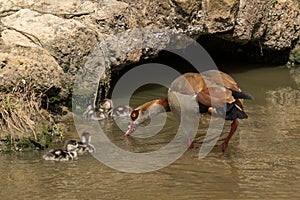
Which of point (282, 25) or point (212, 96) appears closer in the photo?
point (212, 96)

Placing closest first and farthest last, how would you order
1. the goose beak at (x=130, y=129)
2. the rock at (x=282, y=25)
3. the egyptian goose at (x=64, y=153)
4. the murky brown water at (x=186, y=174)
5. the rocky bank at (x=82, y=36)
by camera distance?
the murky brown water at (x=186, y=174) < the egyptian goose at (x=64, y=153) < the rocky bank at (x=82, y=36) < the goose beak at (x=130, y=129) < the rock at (x=282, y=25)

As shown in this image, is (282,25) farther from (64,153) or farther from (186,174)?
(64,153)

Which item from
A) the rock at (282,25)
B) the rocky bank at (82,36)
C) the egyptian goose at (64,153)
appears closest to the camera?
the egyptian goose at (64,153)

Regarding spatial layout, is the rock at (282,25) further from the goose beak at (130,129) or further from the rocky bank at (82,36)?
the goose beak at (130,129)

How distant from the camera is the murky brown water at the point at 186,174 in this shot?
19.6 ft

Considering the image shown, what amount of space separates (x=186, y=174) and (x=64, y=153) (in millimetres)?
1312

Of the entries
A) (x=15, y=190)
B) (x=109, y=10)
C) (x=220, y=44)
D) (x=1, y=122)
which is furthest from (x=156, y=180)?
(x=220, y=44)

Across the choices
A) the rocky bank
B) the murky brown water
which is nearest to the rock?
the rocky bank

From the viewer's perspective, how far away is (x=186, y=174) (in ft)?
21.5

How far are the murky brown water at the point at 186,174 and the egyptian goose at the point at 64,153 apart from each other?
60mm

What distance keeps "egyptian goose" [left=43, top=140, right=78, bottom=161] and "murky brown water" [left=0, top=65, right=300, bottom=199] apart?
6cm

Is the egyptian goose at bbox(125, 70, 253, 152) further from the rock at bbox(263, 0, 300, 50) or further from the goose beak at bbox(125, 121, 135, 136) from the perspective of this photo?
the rock at bbox(263, 0, 300, 50)

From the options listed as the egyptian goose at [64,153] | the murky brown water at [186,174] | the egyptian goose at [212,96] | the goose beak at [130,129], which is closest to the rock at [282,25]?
the murky brown water at [186,174]

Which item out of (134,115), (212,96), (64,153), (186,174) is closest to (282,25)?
(134,115)
